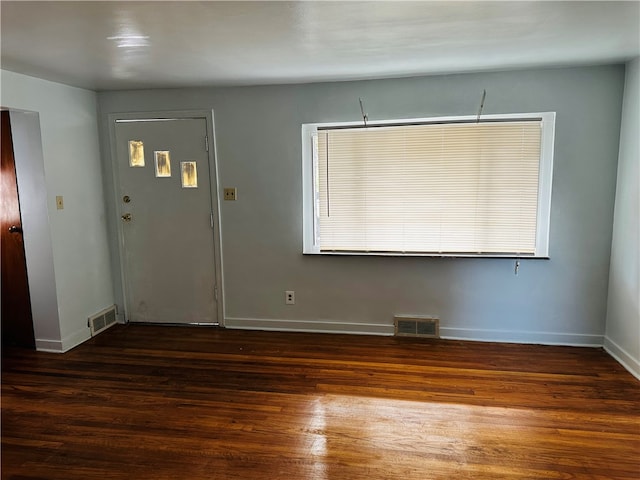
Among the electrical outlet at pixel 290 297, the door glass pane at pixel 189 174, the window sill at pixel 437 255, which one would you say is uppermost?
the door glass pane at pixel 189 174

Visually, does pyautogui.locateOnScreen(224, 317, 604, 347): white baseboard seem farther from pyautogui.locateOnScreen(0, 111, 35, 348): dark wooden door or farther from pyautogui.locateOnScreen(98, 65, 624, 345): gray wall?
pyautogui.locateOnScreen(0, 111, 35, 348): dark wooden door

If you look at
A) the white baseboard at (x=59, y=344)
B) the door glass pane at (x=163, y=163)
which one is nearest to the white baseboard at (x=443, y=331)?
the white baseboard at (x=59, y=344)

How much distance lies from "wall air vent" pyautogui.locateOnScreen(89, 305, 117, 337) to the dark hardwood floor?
0.93 ft

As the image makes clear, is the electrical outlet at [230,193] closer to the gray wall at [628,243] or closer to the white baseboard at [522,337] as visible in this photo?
the white baseboard at [522,337]

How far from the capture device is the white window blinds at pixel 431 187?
3.22m

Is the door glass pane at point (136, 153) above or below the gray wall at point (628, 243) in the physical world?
above

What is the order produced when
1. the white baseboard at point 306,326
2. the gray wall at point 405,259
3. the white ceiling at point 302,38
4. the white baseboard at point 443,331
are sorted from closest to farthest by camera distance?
the white ceiling at point 302,38 < the gray wall at point 405,259 < the white baseboard at point 443,331 < the white baseboard at point 306,326

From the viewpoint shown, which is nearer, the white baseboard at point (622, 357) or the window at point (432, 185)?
the white baseboard at point (622, 357)

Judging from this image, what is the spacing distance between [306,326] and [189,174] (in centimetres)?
168

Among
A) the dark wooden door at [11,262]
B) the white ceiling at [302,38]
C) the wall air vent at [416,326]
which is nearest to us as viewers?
the white ceiling at [302,38]

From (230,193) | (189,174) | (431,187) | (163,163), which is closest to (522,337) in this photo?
(431,187)

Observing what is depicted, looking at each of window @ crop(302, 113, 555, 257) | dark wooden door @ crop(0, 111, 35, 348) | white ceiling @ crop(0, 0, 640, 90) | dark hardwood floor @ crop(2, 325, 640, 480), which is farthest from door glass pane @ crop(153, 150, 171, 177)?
dark hardwood floor @ crop(2, 325, 640, 480)

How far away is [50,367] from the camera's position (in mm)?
3105

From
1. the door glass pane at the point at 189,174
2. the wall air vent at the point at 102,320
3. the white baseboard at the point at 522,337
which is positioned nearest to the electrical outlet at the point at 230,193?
the door glass pane at the point at 189,174
